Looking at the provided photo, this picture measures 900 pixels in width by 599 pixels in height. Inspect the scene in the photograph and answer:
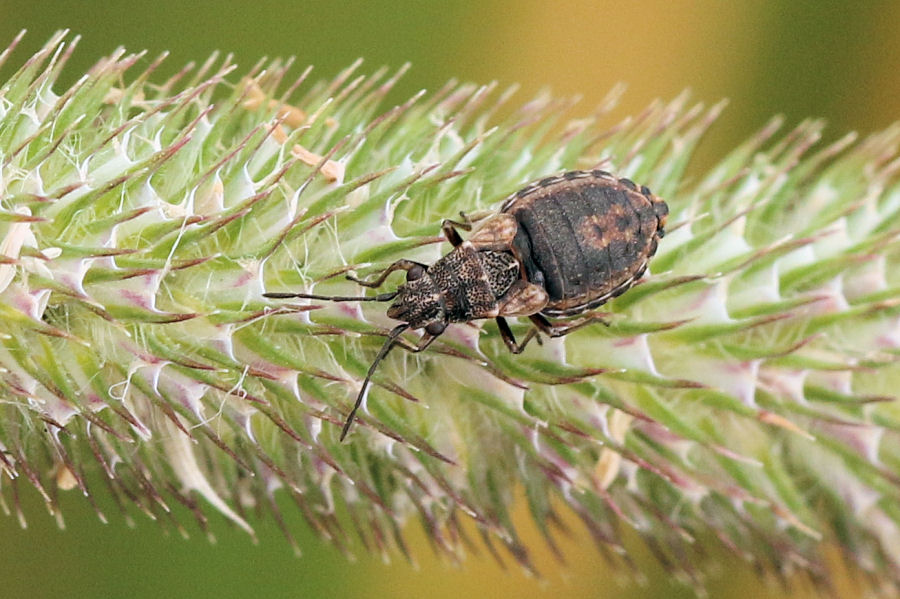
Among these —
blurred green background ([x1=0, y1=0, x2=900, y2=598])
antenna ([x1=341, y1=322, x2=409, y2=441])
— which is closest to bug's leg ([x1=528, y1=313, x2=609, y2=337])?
antenna ([x1=341, y1=322, x2=409, y2=441])

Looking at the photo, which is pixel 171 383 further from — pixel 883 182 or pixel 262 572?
pixel 262 572

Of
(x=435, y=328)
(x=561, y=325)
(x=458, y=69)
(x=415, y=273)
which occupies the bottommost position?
(x=561, y=325)

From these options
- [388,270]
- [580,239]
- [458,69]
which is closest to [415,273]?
[388,270]

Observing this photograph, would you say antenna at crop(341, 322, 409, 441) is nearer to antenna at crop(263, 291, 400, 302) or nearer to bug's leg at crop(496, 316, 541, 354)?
antenna at crop(263, 291, 400, 302)

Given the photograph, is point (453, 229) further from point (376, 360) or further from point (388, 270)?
point (376, 360)

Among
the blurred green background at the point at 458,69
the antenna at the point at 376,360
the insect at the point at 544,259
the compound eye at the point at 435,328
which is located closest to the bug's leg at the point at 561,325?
the insect at the point at 544,259

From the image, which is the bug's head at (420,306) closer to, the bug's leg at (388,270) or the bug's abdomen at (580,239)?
the bug's leg at (388,270)
